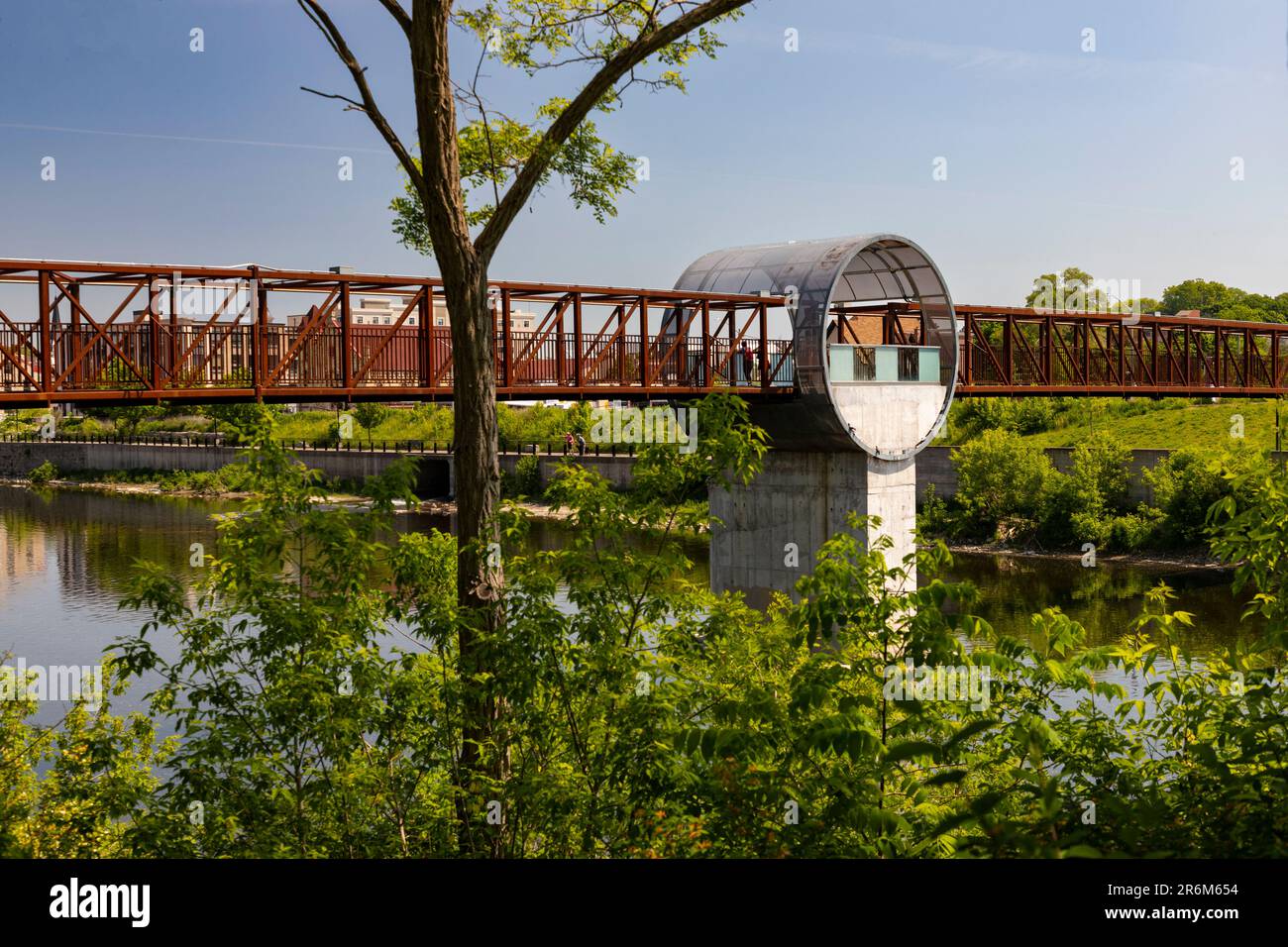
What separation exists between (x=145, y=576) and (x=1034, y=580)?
4275 cm

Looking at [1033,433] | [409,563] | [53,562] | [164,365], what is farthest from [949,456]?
[409,563]

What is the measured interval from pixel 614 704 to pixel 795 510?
955 inches

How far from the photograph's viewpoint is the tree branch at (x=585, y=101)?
1209 centimetres

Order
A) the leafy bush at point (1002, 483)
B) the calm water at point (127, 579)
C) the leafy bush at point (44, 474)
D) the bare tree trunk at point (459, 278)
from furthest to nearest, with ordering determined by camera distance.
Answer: the leafy bush at point (44, 474), the leafy bush at point (1002, 483), the calm water at point (127, 579), the bare tree trunk at point (459, 278)

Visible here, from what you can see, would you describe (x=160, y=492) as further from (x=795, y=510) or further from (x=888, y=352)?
(x=888, y=352)

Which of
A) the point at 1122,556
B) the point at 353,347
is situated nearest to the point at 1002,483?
the point at 1122,556

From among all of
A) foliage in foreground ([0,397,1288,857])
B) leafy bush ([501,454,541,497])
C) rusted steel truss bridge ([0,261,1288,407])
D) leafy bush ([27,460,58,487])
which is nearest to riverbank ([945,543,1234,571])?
rusted steel truss bridge ([0,261,1288,407])

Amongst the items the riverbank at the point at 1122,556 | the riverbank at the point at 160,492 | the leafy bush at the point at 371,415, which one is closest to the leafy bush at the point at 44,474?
the riverbank at the point at 160,492

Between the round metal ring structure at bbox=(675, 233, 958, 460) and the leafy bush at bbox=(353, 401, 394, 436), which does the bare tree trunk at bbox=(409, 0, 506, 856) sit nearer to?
the round metal ring structure at bbox=(675, 233, 958, 460)

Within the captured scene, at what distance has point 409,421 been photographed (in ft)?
315

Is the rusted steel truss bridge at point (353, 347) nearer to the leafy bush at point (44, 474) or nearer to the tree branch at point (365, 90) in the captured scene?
the tree branch at point (365, 90)

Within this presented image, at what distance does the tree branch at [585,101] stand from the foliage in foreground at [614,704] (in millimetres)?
3444

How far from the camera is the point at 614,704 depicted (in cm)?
918
